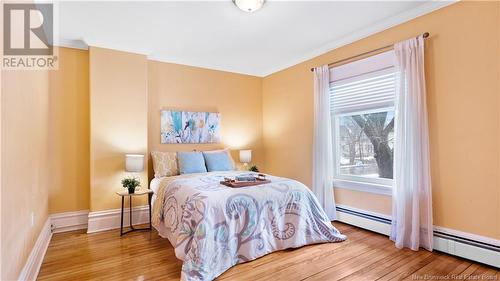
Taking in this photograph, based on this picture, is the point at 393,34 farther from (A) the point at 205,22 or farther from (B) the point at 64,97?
(B) the point at 64,97

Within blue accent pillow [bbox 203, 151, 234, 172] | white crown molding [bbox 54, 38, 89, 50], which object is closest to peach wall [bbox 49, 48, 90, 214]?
white crown molding [bbox 54, 38, 89, 50]

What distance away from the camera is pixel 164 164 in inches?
146

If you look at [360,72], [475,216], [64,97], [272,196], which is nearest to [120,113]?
[64,97]

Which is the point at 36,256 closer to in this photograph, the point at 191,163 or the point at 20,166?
the point at 20,166

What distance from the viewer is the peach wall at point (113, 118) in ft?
11.3

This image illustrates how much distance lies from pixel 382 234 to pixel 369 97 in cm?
172

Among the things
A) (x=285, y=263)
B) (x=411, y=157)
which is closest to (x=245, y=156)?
(x=285, y=263)

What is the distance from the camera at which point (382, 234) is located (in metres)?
3.09

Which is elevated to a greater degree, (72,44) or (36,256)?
(72,44)

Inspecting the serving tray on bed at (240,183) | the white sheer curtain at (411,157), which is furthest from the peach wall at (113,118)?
the white sheer curtain at (411,157)

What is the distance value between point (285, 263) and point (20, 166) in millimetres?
2324

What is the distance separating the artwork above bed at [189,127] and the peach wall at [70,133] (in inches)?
42.9

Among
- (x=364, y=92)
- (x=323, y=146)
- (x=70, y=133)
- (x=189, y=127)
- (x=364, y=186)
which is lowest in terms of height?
(x=364, y=186)

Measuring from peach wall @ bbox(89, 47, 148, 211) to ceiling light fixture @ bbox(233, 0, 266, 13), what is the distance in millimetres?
1945
